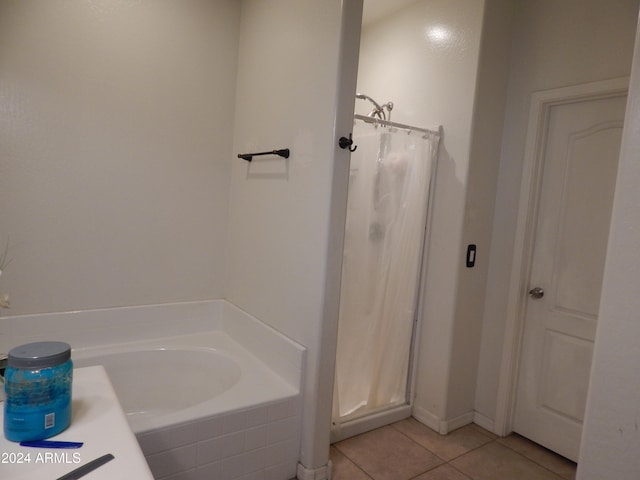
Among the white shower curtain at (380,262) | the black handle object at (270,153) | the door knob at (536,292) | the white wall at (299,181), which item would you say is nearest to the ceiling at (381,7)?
the white wall at (299,181)

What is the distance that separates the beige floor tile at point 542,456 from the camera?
7.01 feet

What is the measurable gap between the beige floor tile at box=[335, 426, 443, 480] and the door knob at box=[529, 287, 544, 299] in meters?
1.07

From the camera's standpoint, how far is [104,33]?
211cm

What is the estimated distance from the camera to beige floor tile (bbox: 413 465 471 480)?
201 centimetres

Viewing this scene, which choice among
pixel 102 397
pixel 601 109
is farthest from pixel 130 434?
pixel 601 109

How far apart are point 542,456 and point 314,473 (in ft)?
4.37

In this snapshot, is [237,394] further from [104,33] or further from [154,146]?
[104,33]

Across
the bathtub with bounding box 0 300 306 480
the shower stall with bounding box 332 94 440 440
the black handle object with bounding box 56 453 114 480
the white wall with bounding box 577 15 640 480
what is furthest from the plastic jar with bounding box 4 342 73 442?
the shower stall with bounding box 332 94 440 440

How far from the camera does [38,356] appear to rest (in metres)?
0.96

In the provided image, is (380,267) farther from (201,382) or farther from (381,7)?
(381,7)

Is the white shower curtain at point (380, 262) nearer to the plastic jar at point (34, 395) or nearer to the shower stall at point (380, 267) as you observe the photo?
the shower stall at point (380, 267)

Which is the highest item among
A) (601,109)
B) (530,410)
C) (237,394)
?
(601,109)

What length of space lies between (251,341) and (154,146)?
1251mm

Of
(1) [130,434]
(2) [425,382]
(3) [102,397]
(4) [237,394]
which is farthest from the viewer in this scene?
(2) [425,382]
